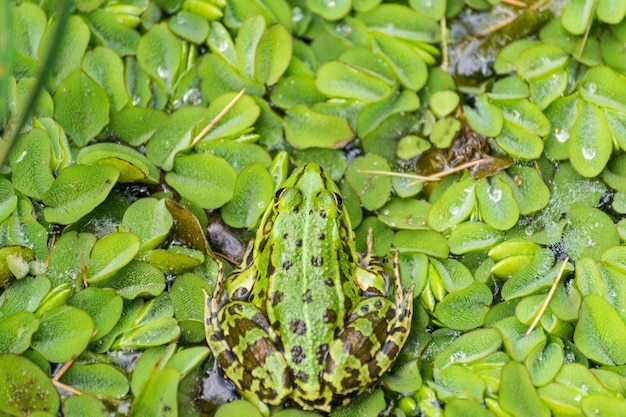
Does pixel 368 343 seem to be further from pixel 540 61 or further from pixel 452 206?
pixel 540 61

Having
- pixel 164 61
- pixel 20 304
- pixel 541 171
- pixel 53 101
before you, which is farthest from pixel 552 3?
pixel 20 304

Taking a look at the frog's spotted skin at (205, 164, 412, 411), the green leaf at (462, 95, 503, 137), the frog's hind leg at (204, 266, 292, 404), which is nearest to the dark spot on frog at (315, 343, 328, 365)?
the frog's spotted skin at (205, 164, 412, 411)

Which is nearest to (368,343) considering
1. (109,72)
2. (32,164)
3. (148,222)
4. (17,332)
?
(148,222)

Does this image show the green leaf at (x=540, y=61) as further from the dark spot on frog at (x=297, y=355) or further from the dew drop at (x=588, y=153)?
the dark spot on frog at (x=297, y=355)

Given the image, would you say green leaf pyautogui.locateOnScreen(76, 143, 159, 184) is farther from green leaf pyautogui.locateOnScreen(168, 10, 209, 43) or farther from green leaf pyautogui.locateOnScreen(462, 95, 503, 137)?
green leaf pyautogui.locateOnScreen(462, 95, 503, 137)

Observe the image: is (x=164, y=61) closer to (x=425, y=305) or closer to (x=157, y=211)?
(x=157, y=211)

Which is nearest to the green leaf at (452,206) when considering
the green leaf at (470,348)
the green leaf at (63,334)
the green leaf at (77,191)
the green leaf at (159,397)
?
the green leaf at (470,348)

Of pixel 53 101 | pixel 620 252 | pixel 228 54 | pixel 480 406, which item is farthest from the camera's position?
pixel 228 54
